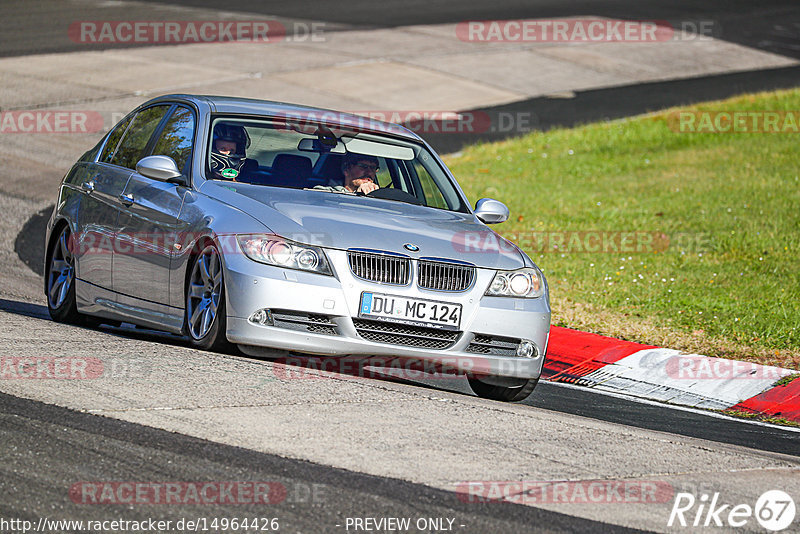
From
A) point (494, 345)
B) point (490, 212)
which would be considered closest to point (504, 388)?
point (494, 345)

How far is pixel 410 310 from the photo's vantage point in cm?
685

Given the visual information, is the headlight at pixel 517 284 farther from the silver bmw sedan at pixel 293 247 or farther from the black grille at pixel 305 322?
the black grille at pixel 305 322

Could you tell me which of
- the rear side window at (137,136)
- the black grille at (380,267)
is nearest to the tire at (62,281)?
the rear side window at (137,136)

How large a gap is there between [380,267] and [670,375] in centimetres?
341

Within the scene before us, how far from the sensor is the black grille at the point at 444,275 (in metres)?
6.93

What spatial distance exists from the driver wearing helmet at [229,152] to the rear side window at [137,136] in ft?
2.53

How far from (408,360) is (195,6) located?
28.6 metres

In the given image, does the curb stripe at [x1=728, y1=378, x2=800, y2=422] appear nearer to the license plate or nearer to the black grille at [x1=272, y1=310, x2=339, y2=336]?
the license plate

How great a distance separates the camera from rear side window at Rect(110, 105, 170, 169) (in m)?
8.50

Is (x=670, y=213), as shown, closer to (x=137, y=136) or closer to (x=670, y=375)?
(x=670, y=375)

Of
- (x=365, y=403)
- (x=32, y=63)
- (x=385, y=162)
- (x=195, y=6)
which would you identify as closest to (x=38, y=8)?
(x=195, y=6)

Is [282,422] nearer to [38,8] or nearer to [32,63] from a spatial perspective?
[32,63]

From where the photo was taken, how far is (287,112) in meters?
8.34

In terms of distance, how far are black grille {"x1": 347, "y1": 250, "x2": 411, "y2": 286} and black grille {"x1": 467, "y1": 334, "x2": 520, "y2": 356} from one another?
586mm
